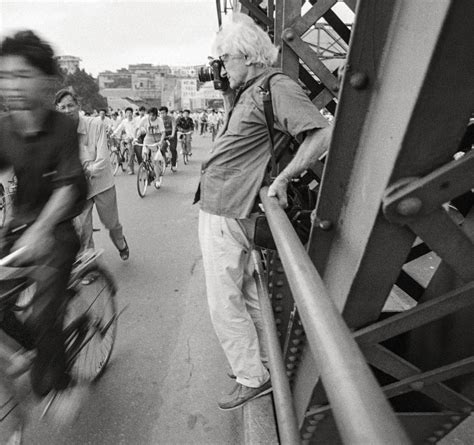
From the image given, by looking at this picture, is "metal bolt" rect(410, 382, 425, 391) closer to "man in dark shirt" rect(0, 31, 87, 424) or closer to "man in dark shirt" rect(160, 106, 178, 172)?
"man in dark shirt" rect(0, 31, 87, 424)

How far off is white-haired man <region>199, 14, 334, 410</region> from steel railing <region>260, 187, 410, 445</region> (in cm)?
115

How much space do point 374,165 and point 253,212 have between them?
1227 millimetres

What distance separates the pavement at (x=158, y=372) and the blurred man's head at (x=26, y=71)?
1886mm

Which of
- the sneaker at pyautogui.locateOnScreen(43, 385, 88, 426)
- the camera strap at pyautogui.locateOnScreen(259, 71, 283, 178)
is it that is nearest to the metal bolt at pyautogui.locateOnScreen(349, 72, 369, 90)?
the camera strap at pyautogui.locateOnScreen(259, 71, 283, 178)

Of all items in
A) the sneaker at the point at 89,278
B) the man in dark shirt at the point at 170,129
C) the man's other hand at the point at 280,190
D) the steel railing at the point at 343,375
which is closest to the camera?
the steel railing at the point at 343,375

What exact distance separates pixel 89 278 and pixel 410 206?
2.34 m

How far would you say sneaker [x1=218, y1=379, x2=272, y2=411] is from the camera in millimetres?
2580

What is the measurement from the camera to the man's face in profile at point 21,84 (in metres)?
2.00

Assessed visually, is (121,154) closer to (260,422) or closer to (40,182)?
(40,182)

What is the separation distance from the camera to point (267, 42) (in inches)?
86.7

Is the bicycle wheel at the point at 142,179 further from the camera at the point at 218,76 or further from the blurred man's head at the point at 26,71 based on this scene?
the blurred man's head at the point at 26,71

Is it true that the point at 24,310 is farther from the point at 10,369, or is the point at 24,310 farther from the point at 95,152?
the point at 95,152

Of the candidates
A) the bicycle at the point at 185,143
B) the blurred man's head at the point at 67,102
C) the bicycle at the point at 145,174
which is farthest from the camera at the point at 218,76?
the bicycle at the point at 185,143

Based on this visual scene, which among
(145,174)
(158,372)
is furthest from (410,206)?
(145,174)
